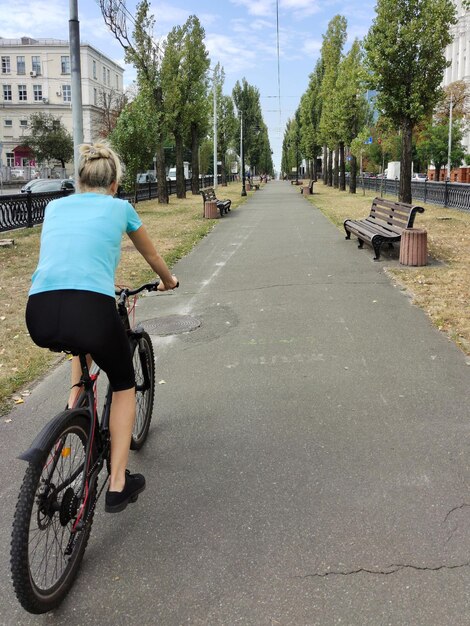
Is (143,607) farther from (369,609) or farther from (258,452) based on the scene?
(258,452)

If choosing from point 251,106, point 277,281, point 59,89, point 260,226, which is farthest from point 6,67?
point 277,281

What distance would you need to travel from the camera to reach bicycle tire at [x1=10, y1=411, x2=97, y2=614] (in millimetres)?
2365

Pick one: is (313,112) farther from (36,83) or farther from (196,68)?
(36,83)

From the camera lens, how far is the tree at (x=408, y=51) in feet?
59.4

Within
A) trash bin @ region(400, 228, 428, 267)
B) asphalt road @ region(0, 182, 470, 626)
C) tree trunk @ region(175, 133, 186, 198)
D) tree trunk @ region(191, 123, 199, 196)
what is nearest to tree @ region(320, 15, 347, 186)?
tree trunk @ region(191, 123, 199, 196)

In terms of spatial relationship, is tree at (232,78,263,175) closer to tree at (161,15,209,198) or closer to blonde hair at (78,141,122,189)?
tree at (161,15,209,198)

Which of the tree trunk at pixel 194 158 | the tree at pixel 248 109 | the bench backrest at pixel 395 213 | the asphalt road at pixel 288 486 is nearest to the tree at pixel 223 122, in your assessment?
the tree at pixel 248 109

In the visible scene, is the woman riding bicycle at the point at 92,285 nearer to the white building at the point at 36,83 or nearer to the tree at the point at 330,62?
the tree at the point at 330,62

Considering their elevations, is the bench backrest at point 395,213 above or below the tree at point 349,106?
below

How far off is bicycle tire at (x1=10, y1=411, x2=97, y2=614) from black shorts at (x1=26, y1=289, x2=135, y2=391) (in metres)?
0.32

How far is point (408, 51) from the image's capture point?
18.3m

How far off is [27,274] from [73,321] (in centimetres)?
911

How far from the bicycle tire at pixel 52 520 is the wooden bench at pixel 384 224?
8924mm

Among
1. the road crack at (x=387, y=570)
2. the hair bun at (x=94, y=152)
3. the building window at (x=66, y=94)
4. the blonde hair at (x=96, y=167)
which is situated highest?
the building window at (x=66, y=94)
